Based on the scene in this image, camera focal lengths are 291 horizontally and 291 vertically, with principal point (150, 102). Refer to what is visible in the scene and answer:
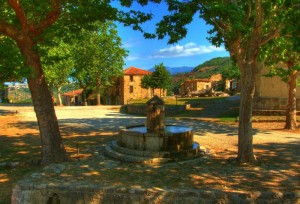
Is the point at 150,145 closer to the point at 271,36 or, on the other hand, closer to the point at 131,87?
the point at 271,36

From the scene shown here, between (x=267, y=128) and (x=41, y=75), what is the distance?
1391 centimetres

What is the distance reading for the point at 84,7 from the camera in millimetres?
9242

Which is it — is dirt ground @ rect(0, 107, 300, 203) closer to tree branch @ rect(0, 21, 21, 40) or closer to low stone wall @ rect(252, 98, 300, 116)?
low stone wall @ rect(252, 98, 300, 116)

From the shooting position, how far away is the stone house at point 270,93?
22125mm

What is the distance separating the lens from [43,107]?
972 cm

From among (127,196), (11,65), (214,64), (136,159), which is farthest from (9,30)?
(214,64)

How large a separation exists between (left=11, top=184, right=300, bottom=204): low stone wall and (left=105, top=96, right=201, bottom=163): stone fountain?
283 centimetres

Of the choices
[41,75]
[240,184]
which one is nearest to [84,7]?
[41,75]

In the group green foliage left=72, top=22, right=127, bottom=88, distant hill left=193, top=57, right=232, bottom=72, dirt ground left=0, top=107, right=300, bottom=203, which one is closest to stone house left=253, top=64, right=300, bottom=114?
dirt ground left=0, top=107, right=300, bottom=203

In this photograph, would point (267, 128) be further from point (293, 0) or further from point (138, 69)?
point (138, 69)

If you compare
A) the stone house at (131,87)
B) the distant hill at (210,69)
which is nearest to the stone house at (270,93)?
the stone house at (131,87)

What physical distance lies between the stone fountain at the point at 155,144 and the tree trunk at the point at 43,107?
6.52 ft

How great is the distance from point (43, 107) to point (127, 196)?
15.1 feet

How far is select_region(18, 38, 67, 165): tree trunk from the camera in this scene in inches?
372
